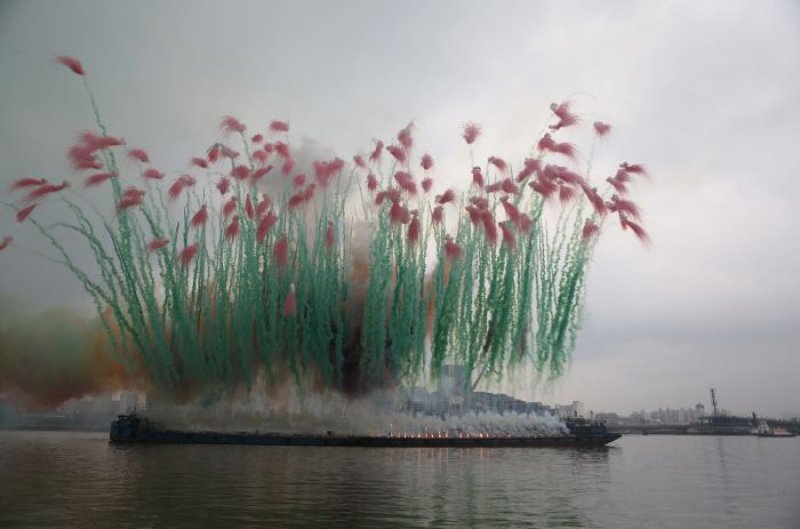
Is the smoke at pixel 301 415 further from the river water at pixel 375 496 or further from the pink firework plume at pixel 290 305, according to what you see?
the river water at pixel 375 496

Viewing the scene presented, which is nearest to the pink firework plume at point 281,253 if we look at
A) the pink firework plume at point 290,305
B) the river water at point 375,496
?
the pink firework plume at point 290,305

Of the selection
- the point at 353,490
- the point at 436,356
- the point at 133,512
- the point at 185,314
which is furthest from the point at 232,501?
the point at 185,314

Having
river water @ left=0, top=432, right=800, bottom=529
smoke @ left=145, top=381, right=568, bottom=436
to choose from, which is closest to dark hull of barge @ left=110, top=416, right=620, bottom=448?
smoke @ left=145, top=381, right=568, bottom=436

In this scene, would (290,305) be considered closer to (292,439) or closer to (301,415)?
(301,415)

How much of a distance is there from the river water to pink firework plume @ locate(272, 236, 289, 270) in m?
25.2

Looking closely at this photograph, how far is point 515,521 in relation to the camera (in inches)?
902

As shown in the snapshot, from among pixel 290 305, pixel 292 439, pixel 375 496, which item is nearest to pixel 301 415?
pixel 292 439

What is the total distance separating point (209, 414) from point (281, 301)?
69.9 feet

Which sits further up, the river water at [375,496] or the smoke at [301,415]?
the smoke at [301,415]

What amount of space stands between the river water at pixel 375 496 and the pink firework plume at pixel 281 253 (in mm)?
25203

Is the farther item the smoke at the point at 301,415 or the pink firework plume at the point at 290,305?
the smoke at the point at 301,415

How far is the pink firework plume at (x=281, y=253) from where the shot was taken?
213 feet

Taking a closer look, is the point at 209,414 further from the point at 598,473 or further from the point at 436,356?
the point at 598,473

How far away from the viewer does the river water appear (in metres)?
22.8
